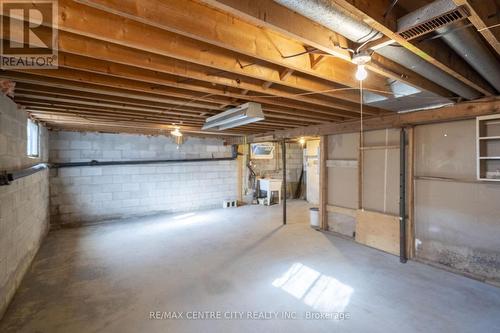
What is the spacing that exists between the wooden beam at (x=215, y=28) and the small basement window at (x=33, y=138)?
336 centimetres

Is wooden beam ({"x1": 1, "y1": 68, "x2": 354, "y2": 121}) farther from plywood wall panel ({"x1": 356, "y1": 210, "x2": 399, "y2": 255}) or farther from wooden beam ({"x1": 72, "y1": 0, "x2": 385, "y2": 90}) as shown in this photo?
plywood wall panel ({"x1": 356, "y1": 210, "x2": 399, "y2": 255})

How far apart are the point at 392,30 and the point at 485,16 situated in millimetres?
427

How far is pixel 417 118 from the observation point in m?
3.26

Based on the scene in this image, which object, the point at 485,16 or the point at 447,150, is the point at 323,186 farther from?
the point at 485,16

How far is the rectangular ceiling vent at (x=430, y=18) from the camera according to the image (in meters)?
1.10

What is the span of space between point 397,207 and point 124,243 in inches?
169

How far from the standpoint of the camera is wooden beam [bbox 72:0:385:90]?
1.15 m

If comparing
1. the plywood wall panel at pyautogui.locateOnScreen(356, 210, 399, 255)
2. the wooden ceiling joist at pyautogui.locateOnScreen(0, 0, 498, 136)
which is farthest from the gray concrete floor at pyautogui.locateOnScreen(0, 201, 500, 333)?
the wooden ceiling joist at pyautogui.locateOnScreen(0, 0, 498, 136)

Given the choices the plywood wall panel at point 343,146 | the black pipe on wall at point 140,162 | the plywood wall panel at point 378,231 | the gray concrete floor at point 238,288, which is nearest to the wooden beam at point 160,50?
the gray concrete floor at point 238,288

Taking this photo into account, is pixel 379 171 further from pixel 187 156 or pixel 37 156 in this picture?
pixel 37 156

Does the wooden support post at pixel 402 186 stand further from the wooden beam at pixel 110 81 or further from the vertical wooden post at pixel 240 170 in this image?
the vertical wooden post at pixel 240 170

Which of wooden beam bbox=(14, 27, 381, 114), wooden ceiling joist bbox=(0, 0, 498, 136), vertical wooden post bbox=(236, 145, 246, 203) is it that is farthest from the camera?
vertical wooden post bbox=(236, 145, 246, 203)

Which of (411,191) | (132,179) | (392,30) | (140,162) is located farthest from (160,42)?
(132,179)

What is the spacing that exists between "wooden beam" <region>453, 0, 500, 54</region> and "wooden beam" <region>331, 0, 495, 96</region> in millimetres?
252
